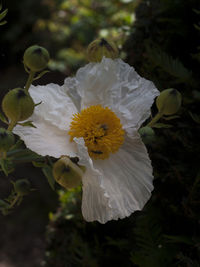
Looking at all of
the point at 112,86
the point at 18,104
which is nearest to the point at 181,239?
the point at 112,86

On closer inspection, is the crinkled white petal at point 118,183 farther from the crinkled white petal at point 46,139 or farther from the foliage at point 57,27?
the foliage at point 57,27

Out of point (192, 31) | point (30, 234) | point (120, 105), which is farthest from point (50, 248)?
point (30, 234)

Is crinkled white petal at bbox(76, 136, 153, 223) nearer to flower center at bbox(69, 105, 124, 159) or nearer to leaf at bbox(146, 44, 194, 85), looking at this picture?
flower center at bbox(69, 105, 124, 159)

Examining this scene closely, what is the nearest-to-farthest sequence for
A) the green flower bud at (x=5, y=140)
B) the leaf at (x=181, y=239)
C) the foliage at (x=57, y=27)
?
the green flower bud at (x=5, y=140), the leaf at (x=181, y=239), the foliage at (x=57, y=27)

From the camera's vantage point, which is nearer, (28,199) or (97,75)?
(97,75)

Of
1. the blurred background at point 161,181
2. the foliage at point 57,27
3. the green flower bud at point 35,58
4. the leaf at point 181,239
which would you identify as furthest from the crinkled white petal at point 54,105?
the foliage at point 57,27

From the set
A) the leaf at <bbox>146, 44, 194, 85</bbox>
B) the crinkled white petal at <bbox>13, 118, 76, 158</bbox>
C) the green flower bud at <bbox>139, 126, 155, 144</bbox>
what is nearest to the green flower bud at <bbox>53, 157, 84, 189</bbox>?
the crinkled white petal at <bbox>13, 118, 76, 158</bbox>

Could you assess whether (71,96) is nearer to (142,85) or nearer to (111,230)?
(142,85)
